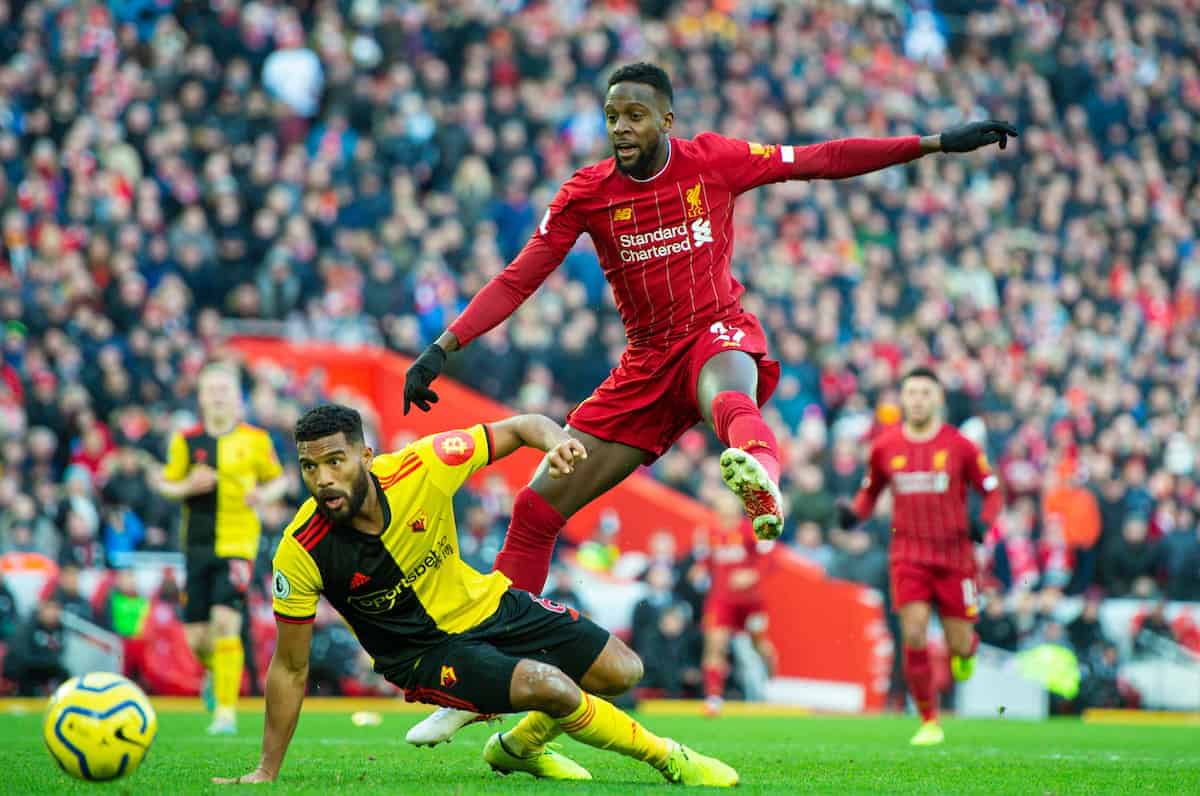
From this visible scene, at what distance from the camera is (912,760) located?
968 cm

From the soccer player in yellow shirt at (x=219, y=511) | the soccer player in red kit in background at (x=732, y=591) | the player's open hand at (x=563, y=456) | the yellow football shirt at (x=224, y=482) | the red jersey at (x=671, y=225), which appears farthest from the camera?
the soccer player in red kit in background at (x=732, y=591)

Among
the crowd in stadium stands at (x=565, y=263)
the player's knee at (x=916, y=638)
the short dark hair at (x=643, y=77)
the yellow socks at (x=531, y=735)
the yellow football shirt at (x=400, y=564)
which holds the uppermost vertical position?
the crowd in stadium stands at (x=565, y=263)

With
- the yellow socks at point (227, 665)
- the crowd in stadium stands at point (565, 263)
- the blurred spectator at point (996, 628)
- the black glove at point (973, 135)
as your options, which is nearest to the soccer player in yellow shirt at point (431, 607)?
the black glove at point (973, 135)

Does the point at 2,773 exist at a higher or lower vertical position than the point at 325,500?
lower

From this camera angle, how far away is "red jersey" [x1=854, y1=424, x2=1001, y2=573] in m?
12.3

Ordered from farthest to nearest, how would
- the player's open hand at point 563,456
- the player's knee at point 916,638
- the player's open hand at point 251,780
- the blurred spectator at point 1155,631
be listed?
1. the blurred spectator at point 1155,631
2. the player's knee at point 916,638
3. the player's open hand at point 251,780
4. the player's open hand at point 563,456

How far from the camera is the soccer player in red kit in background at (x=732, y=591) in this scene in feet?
53.9

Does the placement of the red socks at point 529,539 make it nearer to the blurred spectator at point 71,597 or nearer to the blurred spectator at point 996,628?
the blurred spectator at point 71,597

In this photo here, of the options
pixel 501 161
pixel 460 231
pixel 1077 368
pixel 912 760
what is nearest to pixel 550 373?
pixel 460 231

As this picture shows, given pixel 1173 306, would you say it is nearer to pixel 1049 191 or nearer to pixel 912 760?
pixel 1049 191

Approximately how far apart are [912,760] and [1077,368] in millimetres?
13966

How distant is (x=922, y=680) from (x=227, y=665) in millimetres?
4812

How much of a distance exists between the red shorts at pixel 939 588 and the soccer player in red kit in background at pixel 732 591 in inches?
160

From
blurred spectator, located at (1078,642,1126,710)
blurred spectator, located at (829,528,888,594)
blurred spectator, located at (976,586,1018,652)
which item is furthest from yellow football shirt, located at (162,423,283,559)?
blurred spectator, located at (1078,642,1126,710)
